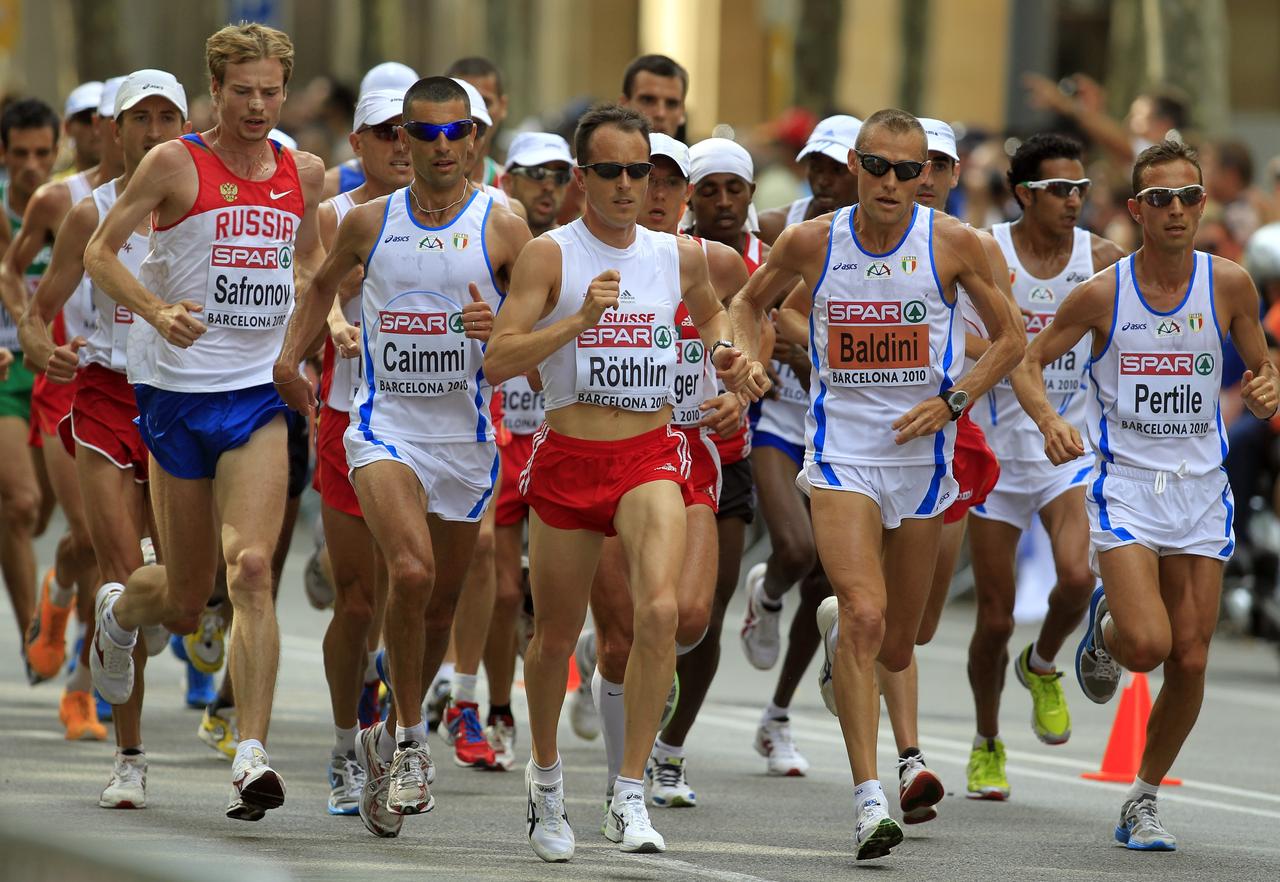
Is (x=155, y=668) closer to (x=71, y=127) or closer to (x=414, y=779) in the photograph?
(x=71, y=127)

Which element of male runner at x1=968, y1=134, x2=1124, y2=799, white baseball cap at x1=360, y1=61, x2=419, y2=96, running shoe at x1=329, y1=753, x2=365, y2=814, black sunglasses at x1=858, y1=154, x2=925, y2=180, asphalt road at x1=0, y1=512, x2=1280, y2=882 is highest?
white baseball cap at x1=360, y1=61, x2=419, y2=96

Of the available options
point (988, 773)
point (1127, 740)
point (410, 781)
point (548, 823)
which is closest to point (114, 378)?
point (410, 781)

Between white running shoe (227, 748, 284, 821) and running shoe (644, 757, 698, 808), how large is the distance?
1985 millimetres

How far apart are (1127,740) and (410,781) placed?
12.1 feet

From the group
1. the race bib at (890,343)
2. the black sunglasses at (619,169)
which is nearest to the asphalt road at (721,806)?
the race bib at (890,343)

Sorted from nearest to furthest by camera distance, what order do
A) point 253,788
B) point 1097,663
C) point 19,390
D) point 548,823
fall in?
1. point 253,788
2. point 548,823
3. point 1097,663
4. point 19,390

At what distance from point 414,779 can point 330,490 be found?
4.45ft

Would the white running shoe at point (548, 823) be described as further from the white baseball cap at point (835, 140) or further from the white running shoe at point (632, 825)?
the white baseball cap at point (835, 140)

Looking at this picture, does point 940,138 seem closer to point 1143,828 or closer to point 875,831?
point 1143,828

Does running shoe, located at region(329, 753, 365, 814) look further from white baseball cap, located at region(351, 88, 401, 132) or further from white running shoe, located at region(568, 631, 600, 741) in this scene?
white baseball cap, located at region(351, 88, 401, 132)

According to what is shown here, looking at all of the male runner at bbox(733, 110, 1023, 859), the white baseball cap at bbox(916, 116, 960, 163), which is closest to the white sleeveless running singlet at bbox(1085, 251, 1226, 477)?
the male runner at bbox(733, 110, 1023, 859)

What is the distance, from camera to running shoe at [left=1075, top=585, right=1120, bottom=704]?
373 inches

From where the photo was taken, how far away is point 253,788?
7895 millimetres

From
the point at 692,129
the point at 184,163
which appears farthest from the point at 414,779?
the point at 692,129
